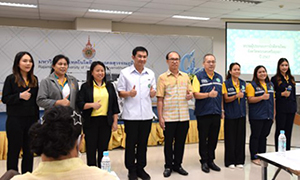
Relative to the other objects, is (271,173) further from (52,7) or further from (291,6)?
(52,7)

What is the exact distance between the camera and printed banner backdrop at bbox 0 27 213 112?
196 inches

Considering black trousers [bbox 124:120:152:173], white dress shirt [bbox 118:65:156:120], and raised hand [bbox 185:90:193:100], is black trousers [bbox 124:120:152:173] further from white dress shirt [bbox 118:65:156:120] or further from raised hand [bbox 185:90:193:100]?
raised hand [bbox 185:90:193:100]

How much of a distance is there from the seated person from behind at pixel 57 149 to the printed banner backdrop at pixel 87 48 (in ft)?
14.3

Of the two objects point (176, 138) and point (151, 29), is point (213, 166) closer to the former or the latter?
point (176, 138)

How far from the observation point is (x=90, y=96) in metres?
3.02

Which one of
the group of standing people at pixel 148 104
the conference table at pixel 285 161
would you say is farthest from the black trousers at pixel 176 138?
the conference table at pixel 285 161

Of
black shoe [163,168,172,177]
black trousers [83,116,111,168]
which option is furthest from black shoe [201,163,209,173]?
black trousers [83,116,111,168]

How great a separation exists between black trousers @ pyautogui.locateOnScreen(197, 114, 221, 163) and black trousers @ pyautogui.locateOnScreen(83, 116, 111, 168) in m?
1.24

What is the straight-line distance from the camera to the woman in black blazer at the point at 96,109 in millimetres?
3012

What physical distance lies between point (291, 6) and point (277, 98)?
3341 millimetres

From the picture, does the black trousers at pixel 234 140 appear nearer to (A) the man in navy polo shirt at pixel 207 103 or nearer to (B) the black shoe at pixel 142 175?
(A) the man in navy polo shirt at pixel 207 103

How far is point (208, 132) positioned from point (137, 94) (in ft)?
3.70

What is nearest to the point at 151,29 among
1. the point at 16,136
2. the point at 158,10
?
the point at 158,10

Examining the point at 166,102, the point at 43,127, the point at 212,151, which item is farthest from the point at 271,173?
the point at 43,127
